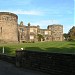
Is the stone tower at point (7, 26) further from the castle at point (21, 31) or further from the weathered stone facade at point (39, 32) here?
the weathered stone facade at point (39, 32)

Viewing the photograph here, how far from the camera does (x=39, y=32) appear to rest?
117 metres

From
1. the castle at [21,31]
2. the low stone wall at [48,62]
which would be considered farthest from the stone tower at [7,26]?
the low stone wall at [48,62]

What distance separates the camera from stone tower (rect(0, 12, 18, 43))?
68.1 meters

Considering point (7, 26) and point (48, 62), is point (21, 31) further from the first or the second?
point (48, 62)

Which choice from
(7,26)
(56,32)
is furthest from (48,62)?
(56,32)

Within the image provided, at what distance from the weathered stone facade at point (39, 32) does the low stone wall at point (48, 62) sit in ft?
258

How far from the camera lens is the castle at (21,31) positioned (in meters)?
68.6

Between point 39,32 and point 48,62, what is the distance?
104 metres

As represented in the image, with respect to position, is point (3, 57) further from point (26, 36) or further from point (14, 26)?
point (26, 36)

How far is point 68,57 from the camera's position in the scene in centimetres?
1210

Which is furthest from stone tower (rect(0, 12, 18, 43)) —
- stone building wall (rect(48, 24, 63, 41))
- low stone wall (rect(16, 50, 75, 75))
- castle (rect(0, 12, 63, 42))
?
stone building wall (rect(48, 24, 63, 41))

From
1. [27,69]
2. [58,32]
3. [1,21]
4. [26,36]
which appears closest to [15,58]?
[27,69]

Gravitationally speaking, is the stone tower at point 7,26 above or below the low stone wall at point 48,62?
above

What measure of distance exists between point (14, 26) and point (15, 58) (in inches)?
2079
